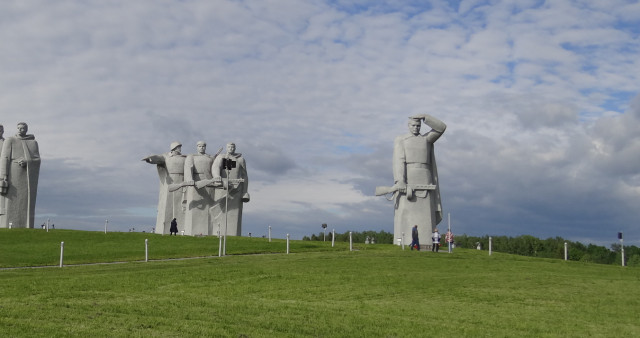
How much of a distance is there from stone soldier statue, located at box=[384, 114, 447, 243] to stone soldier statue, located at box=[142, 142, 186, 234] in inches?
842

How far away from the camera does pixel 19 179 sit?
50.4m

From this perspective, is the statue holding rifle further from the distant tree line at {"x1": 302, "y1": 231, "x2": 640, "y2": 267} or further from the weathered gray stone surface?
the distant tree line at {"x1": 302, "y1": 231, "x2": 640, "y2": 267}


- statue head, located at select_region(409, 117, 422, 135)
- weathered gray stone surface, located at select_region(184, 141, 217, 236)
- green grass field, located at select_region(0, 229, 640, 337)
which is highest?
statue head, located at select_region(409, 117, 422, 135)

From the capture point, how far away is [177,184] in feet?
180

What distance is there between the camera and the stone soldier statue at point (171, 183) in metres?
57.0

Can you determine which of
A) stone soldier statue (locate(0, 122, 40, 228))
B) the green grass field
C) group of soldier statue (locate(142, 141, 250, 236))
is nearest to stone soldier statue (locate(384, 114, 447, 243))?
the green grass field

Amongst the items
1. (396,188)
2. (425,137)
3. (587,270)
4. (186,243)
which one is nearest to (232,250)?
(186,243)

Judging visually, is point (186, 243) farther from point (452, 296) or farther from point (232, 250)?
point (452, 296)

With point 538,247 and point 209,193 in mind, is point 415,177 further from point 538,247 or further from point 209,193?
point 538,247

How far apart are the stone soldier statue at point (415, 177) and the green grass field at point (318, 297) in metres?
9.40

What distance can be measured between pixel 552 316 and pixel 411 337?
18.2ft

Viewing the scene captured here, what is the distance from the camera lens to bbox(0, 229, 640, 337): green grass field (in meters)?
13.2

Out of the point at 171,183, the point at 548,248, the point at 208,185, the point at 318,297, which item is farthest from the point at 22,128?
the point at 548,248

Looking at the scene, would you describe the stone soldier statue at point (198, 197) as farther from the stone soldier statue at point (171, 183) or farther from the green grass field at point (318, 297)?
the green grass field at point (318, 297)
